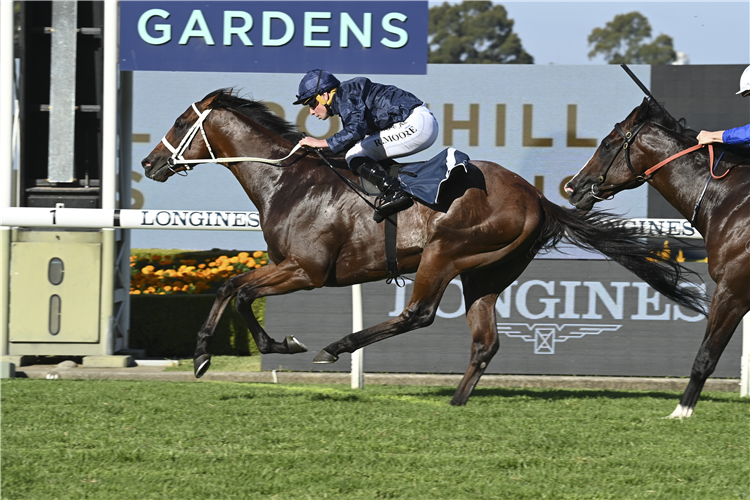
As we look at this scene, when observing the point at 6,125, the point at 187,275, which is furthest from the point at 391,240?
the point at 187,275

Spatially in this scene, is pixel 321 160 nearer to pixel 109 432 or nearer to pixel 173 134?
pixel 173 134

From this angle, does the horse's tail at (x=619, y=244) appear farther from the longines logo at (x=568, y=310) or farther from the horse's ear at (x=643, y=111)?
the longines logo at (x=568, y=310)

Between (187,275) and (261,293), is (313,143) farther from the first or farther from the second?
(187,275)

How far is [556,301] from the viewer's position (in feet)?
21.8

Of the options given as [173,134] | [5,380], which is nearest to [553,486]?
[173,134]

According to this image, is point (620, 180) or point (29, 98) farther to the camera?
point (29, 98)

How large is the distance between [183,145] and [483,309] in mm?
2049

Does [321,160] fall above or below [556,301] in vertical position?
above

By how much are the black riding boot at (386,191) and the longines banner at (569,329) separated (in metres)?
1.66

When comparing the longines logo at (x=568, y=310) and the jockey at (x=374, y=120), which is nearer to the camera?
the jockey at (x=374, y=120)

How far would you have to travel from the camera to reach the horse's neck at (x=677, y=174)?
16.5 feet

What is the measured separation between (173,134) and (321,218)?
1164 mm

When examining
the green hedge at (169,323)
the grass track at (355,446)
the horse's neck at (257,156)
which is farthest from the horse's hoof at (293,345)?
the green hedge at (169,323)

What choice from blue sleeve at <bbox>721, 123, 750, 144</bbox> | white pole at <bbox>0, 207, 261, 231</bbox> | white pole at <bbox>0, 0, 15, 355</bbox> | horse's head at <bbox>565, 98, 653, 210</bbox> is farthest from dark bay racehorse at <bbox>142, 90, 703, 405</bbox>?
white pole at <bbox>0, 0, 15, 355</bbox>
